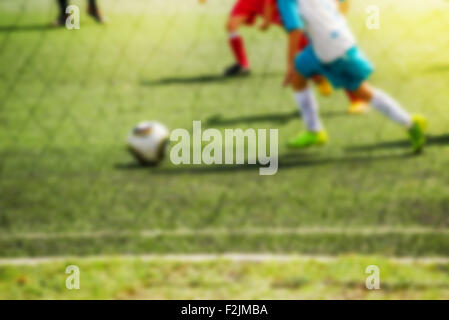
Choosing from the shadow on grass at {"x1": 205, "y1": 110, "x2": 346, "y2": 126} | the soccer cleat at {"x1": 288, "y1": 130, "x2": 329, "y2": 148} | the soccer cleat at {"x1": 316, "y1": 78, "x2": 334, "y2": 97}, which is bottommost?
the soccer cleat at {"x1": 288, "y1": 130, "x2": 329, "y2": 148}

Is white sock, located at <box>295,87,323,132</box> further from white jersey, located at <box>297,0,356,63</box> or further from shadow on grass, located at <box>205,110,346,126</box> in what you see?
shadow on grass, located at <box>205,110,346,126</box>

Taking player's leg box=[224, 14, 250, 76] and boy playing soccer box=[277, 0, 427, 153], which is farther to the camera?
player's leg box=[224, 14, 250, 76]

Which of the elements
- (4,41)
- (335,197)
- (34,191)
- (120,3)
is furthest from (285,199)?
(120,3)

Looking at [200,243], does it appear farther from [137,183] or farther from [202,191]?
[137,183]

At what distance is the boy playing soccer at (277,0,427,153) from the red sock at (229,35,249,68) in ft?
10.4

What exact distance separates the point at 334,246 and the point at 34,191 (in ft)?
6.42

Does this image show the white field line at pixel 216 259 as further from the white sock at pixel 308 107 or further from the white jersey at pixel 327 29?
the white sock at pixel 308 107

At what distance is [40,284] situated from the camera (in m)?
3.18

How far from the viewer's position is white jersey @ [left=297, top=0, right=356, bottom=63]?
459 cm

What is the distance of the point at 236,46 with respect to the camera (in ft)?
27.1

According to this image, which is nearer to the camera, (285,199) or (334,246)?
(334,246)

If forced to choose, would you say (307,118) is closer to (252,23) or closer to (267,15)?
(267,15)

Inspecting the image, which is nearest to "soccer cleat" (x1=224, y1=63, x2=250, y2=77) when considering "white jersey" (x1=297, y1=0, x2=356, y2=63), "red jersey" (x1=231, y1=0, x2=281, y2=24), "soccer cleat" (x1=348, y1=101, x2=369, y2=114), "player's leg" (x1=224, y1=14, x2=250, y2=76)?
"player's leg" (x1=224, y1=14, x2=250, y2=76)

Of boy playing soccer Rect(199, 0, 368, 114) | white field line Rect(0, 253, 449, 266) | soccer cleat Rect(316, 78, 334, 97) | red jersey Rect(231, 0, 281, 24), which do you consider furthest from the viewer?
red jersey Rect(231, 0, 281, 24)
